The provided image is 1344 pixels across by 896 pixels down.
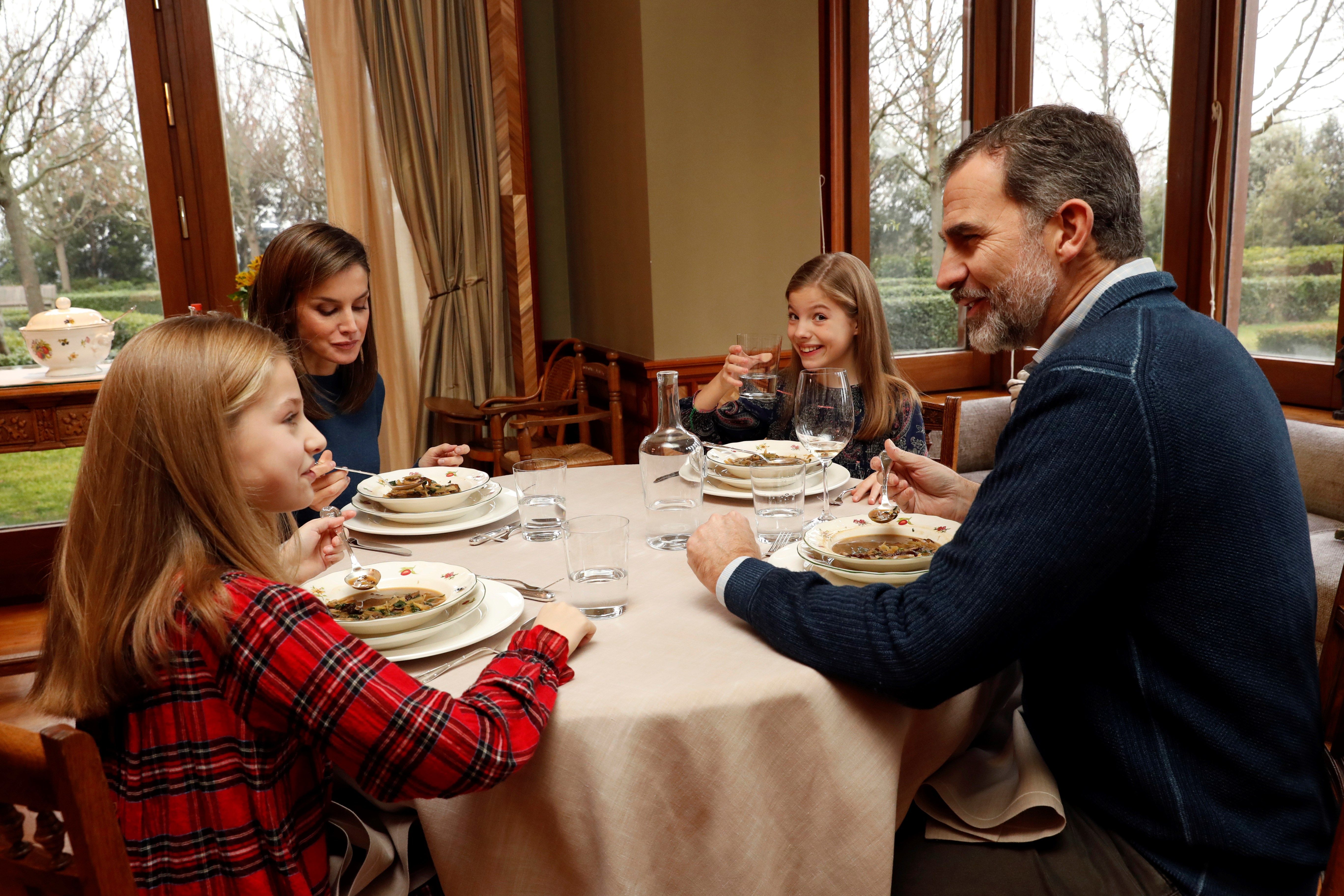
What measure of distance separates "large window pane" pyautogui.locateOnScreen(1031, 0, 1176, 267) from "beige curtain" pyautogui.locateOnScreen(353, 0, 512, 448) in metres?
2.46

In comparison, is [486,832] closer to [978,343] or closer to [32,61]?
[978,343]

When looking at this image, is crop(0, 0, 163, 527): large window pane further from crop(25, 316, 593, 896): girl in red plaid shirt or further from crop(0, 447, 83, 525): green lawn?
crop(25, 316, 593, 896): girl in red plaid shirt


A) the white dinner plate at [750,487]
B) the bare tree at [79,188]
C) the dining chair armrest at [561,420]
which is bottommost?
the dining chair armrest at [561,420]

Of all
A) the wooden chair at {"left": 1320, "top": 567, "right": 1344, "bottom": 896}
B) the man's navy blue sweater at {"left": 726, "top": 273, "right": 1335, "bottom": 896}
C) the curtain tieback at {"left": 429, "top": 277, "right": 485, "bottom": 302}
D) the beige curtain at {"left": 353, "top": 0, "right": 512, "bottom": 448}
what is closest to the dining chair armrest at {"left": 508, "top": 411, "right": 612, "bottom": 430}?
the beige curtain at {"left": 353, "top": 0, "right": 512, "bottom": 448}

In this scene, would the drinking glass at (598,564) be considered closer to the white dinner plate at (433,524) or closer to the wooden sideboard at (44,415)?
the white dinner plate at (433,524)

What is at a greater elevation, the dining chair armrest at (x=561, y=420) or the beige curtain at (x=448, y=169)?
the beige curtain at (x=448, y=169)

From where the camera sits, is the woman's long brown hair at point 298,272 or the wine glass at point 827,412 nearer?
the wine glass at point 827,412

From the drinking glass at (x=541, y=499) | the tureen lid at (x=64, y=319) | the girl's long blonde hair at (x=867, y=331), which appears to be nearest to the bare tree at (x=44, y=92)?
the tureen lid at (x=64, y=319)

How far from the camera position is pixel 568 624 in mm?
1125

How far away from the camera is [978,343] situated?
1404mm

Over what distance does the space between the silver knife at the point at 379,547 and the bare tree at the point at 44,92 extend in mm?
3263

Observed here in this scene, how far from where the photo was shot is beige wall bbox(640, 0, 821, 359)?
3.74 meters

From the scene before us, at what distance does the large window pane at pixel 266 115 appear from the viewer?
160 inches

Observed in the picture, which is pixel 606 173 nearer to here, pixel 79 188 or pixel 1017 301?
pixel 79 188
